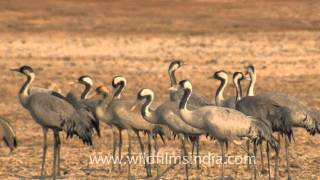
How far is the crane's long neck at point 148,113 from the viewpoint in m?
12.3

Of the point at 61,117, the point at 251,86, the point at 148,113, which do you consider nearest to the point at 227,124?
the point at 148,113

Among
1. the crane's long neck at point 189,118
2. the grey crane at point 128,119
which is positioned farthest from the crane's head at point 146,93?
the crane's long neck at point 189,118

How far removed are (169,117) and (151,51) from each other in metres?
14.3

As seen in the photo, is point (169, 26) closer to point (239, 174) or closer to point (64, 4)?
point (64, 4)

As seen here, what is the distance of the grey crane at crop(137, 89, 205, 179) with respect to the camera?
479 inches

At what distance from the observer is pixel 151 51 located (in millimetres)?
26406

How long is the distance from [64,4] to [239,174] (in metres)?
24.8

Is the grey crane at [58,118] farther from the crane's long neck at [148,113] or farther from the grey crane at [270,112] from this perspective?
the grey crane at [270,112]

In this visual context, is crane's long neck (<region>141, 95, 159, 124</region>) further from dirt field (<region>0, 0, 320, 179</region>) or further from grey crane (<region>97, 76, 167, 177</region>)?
dirt field (<region>0, 0, 320, 179</region>)

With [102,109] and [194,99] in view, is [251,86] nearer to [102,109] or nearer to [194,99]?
[194,99]

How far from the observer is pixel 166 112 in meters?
12.2

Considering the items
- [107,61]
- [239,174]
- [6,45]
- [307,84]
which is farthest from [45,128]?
[6,45]

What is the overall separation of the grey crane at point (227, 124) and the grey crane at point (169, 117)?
254 mm

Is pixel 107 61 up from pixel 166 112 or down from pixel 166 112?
up
